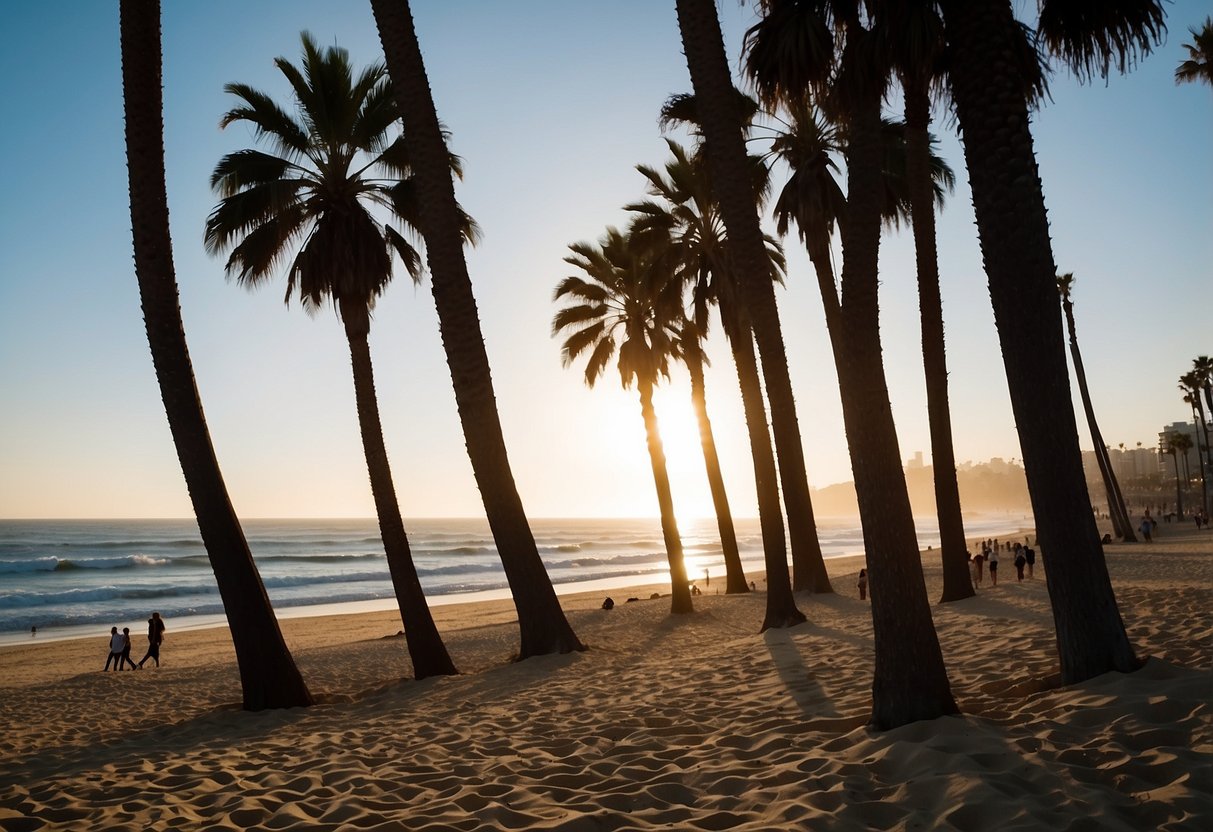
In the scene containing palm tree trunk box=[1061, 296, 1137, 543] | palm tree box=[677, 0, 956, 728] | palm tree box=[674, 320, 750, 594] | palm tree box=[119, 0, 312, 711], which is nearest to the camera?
palm tree box=[677, 0, 956, 728]

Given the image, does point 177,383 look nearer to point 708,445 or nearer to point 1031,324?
point 1031,324

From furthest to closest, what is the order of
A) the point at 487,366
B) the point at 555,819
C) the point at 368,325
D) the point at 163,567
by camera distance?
the point at 163,567, the point at 368,325, the point at 487,366, the point at 555,819

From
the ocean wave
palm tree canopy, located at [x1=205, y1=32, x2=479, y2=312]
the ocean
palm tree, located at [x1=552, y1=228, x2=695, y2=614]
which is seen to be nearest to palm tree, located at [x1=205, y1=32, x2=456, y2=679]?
palm tree canopy, located at [x1=205, y1=32, x2=479, y2=312]

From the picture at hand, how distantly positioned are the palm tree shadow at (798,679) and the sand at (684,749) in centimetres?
4

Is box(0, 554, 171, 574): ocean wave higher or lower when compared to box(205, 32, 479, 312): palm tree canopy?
lower

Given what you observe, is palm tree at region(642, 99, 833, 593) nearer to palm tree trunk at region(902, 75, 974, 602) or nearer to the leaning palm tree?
palm tree trunk at region(902, 75, 974, 602)

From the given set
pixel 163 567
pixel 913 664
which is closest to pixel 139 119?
pixel 913 664

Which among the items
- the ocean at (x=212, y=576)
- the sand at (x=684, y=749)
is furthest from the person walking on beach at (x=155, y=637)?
the ocean at (x=212, y=576)

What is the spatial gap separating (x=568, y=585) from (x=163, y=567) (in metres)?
36.0

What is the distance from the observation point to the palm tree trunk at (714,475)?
25.0 metres

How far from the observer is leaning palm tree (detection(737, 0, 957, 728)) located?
5.95 meters

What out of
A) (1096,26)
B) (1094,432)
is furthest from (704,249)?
(1094,432)

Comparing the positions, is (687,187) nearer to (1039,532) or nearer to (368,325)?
(368,325)

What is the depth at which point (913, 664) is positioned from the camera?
5.94 metres
